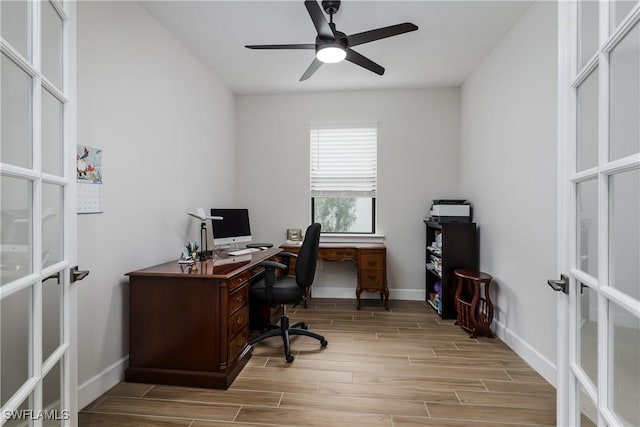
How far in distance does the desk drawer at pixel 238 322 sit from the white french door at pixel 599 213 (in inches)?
70.9

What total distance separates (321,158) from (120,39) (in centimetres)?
259

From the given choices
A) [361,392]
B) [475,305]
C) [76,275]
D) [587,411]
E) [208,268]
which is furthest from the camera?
[475,305]

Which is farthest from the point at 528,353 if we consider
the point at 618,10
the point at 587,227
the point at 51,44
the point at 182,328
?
the point at 51,44

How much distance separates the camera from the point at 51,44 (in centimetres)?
116

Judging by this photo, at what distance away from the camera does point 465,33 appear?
280 centimetres

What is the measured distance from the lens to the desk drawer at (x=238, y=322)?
2.20m

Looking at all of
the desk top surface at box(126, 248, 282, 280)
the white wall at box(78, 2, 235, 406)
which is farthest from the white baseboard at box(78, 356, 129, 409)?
the desk top surface at box(126, 248, 282, 280)

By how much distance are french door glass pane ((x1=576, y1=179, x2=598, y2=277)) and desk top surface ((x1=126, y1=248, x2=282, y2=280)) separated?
1.81m

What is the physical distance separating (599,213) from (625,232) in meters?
0.12

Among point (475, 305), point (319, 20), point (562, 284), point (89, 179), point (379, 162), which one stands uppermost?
point (319, 20)

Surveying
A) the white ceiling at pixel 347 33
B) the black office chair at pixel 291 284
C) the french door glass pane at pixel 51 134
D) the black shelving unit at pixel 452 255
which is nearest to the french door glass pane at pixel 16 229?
the french door glass pane at pixel 51 134

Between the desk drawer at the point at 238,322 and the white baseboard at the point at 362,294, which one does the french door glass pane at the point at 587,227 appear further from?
the white baseboard at the point at 362,294

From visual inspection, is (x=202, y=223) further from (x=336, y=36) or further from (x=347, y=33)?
(x=347, y=33)

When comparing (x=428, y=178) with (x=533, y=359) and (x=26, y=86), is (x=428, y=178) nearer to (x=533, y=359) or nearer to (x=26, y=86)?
(x=533, y=359)
